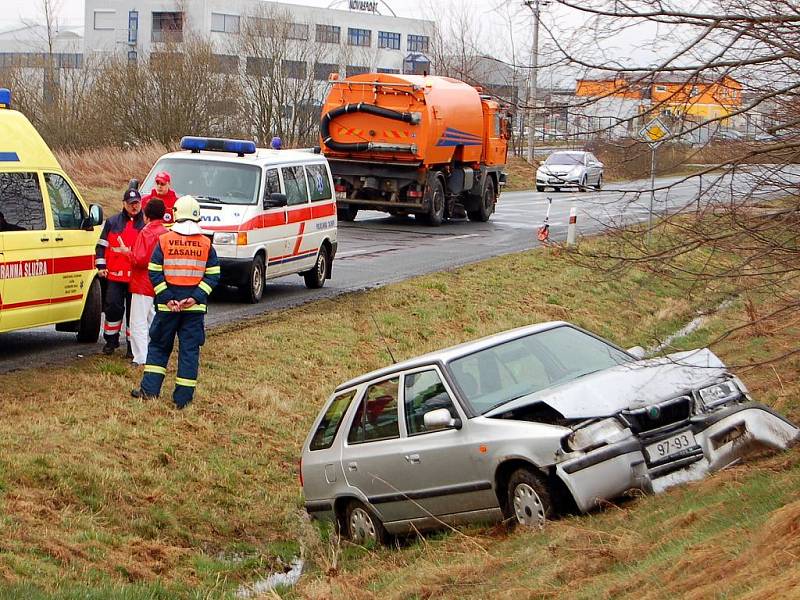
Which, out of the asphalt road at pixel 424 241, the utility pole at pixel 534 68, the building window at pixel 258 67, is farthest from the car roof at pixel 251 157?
the building window at pixel 258 67

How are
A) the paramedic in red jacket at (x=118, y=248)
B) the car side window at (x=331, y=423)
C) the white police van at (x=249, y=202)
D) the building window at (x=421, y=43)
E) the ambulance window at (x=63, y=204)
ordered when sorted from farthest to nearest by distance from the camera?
the building window at (x=421, y=43), the white police van at (x=249, y=202), the ambulance window at (x=63, y=204), the paramedic in red jacket at (x=118, y=248), the car side window at (x=331, y=423)

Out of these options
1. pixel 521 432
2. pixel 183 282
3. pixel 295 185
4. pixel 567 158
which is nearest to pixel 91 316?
pixel 183 282

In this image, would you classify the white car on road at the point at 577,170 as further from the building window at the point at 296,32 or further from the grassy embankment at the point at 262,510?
the building window at the point at 296,32

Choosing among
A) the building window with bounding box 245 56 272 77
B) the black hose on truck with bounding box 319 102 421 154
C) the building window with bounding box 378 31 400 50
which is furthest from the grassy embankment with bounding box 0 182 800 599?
→ the building window with bounding box 378 31 400 50

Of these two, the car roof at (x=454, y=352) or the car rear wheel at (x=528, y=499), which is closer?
the car rear wheel at (x=528, y=499)

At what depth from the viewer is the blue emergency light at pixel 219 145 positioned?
17078 mm

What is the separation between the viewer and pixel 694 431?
8.03 m

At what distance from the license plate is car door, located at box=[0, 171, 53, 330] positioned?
21.8 feet

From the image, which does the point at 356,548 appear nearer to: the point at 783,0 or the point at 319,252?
the point at 783,0

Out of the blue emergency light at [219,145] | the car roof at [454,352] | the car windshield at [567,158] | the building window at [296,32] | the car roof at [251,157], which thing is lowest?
the car roof at [454,352]

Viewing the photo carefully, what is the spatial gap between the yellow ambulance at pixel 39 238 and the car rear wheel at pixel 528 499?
234 inches

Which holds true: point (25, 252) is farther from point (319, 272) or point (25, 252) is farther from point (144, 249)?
point (319, 272)

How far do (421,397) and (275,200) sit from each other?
337 inches

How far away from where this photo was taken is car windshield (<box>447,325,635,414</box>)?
853 cm
